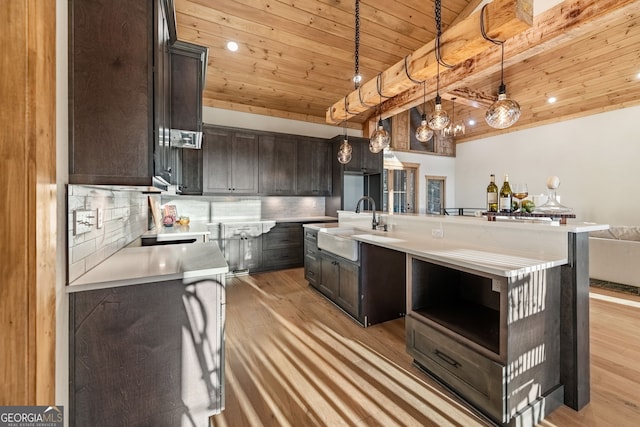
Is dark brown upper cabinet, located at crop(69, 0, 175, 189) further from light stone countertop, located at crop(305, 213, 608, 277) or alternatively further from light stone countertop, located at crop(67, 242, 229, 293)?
light stone countertop, located at crop(305, 213, 608, 277)

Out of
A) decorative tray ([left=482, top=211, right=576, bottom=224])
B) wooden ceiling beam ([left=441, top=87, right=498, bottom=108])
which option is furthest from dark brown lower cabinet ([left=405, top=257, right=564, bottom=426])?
wooden ceiling beam ([left=441, top=87, right=498, bottom=108])

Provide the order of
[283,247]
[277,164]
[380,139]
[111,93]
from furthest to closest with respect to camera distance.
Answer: [277,164]
[283,247]
[380,139]
[111,93]

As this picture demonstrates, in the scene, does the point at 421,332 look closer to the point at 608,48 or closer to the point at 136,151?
the point at 136,151

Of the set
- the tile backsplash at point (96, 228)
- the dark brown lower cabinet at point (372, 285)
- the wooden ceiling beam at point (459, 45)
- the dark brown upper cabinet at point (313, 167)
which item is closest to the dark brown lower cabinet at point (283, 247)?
the dark brown upper cabinet at point (313, 167)

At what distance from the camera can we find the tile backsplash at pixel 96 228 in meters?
1.16

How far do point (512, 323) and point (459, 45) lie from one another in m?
1.86

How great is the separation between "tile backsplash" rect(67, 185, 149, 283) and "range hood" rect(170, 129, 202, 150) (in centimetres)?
60

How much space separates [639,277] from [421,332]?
383 cm

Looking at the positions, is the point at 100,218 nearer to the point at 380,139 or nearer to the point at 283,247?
the point at 380,139

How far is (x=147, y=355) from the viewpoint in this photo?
1.25 m

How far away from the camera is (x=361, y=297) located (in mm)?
2578

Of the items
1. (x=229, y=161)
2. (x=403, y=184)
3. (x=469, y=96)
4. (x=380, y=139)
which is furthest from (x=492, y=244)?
(x=403, y=184)

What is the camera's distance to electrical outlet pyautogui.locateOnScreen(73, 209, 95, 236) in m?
1.18

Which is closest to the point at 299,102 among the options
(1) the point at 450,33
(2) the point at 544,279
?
(1) the point at 450,33
